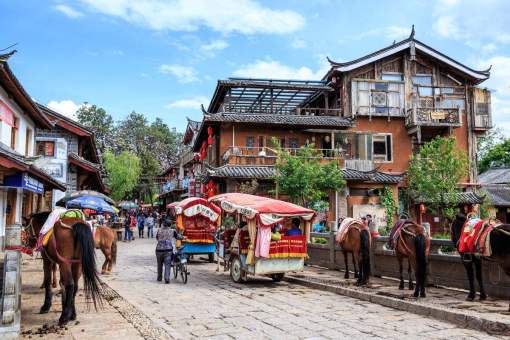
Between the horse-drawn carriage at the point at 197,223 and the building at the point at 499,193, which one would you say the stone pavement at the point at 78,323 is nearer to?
the horse-drawn carriage at the point at 197,223

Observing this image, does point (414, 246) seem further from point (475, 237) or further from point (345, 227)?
point (345, 227)

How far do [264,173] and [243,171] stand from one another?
3.95 ft

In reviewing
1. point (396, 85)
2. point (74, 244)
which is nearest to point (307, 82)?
point (396, 85)

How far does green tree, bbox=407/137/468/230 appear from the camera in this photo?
23.4 metres

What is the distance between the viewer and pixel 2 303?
6.04m

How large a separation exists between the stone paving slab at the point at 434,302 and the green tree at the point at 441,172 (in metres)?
13.4

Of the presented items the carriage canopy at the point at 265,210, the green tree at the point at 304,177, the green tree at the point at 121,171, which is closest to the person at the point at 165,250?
the carriage canopy at the point at 265,210

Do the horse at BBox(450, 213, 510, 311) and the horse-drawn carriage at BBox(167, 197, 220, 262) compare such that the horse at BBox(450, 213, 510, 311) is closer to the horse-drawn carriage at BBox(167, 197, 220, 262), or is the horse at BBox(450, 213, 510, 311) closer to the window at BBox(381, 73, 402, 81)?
the horse-drawn carriage at BBox(167, 197, 220, 262)

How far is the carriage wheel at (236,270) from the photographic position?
12.0 m

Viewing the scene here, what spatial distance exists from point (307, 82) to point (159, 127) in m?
29.9

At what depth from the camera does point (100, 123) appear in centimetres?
4944

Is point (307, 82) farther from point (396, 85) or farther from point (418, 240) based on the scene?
point (418, 240)

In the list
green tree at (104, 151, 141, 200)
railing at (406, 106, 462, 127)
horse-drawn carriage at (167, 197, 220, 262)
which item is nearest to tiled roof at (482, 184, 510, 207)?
railing at (406, 106, 462, 127)

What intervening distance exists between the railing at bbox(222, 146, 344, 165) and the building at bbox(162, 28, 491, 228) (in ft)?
0.20
